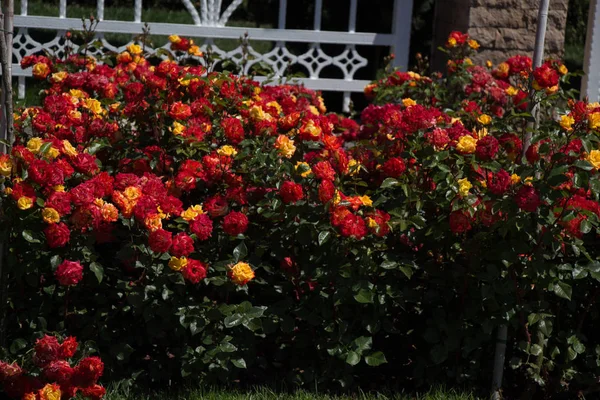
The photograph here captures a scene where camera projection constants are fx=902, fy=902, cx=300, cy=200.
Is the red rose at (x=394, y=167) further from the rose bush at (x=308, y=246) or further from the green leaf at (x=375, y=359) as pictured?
the green leaf at (x=375, y=359)

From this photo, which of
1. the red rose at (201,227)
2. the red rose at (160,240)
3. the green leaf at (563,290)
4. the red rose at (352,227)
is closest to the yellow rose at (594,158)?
the green leaf at (563,290)

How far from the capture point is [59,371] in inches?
94.1

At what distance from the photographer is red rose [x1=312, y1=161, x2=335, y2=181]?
2.66 metres

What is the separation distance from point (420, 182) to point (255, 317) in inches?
27.3

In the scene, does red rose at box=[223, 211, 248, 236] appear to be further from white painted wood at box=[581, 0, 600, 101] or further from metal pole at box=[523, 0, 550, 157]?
white painted wood at box=[581, 0, 600, 101]

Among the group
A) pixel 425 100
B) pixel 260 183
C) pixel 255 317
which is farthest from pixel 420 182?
pixel 425 100

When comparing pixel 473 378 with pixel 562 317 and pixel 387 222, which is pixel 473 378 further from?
pixel 387 222

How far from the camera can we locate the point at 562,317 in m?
2.89

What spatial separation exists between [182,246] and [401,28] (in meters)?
5.17

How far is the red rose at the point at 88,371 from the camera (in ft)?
7.86

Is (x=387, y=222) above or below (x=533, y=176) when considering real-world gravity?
below

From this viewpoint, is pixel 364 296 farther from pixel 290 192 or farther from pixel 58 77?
pixel 58 77

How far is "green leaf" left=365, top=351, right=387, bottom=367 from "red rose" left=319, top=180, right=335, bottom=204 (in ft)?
1.63

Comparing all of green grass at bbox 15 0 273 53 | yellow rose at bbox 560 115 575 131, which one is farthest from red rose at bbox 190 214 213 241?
green grass at bbox 15 0 273 53
